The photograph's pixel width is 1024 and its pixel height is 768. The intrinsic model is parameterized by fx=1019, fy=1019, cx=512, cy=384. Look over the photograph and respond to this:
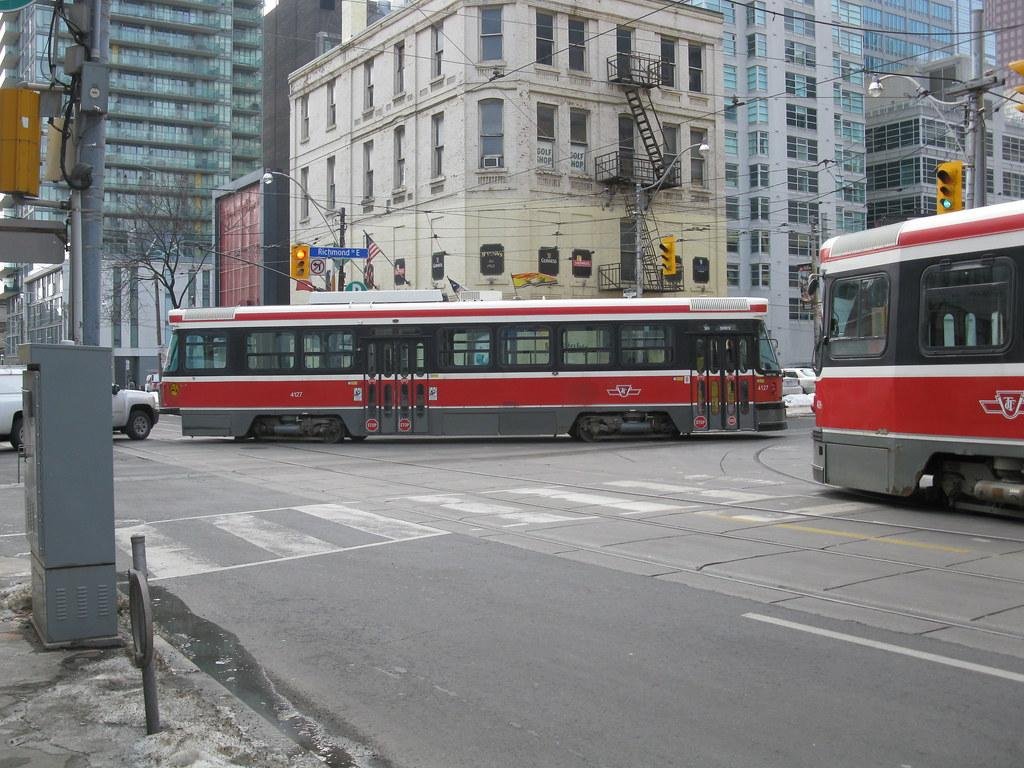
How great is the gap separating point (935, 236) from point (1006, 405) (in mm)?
2165

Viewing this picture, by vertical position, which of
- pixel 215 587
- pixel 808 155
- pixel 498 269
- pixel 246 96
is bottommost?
pixel 215 587

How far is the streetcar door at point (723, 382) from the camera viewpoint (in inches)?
950

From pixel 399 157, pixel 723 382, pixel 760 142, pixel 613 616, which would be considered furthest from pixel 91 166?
pixel 760 142

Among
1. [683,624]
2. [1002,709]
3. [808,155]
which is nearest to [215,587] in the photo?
[683,624]

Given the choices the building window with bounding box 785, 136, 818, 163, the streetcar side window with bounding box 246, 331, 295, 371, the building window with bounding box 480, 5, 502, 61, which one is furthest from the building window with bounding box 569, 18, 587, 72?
the building window with bounding box 785, 136, 818, 163

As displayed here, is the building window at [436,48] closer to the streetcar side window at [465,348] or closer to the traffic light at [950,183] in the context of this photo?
the streetcar side window at [465,348]

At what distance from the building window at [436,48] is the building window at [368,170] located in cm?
550

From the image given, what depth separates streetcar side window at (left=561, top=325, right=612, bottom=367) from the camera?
79.7 feet

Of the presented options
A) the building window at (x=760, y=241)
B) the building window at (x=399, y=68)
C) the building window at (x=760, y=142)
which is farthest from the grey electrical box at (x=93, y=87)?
the building window at (x=760, y=142)

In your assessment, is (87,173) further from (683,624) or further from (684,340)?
(684,340)

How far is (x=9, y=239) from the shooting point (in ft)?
22.7

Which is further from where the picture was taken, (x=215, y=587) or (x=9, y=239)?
(x=215, y=587)

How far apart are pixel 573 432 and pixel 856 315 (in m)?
12.5

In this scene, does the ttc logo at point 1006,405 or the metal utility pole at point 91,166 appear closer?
the metal utility pole at point 91,166
